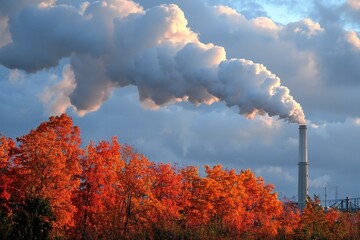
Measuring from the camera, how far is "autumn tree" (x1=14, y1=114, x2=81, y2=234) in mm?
40312

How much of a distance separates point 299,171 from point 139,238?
5168 cm

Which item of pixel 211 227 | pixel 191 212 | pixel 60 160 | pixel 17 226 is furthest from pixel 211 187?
pixel 17 226

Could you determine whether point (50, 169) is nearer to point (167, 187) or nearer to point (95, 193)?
point (95, 193)

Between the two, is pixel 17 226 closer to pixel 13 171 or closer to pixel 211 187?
pixel 13 171

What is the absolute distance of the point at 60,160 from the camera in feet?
138

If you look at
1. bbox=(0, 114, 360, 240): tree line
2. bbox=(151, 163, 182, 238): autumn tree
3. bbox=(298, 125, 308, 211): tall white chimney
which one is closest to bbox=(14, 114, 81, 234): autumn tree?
bbox=(0, 114, 360, 240): tree line

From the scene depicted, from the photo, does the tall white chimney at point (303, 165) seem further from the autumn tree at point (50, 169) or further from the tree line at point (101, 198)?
the autumn tree at point (50, 169)

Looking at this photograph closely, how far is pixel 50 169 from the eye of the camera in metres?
41.8

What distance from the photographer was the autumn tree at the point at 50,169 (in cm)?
4031

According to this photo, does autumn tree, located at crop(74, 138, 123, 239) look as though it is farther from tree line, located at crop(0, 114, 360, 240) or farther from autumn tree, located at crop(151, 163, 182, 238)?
autumn tree, located at crop(151, 163, 182, 238)

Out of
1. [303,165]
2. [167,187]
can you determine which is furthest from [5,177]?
[303,165]

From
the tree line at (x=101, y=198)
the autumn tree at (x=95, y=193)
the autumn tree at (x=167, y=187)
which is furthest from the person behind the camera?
the autumn tree at (x=167, y=187)

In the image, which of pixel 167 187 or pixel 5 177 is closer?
pixel 5 177

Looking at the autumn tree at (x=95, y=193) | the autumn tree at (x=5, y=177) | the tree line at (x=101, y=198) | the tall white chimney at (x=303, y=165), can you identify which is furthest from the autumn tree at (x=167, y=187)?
the tall white chimney at (x=303, y=165)
